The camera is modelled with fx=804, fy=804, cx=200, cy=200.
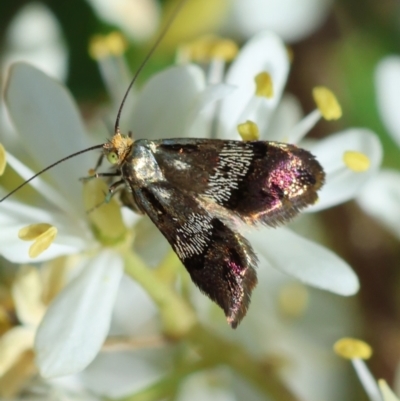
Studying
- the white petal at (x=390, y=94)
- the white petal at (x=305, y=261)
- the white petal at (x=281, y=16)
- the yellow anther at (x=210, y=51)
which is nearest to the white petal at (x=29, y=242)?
the white petal at (x=305, y=261)

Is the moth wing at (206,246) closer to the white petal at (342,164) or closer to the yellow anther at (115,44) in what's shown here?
the white petal at (342,164)

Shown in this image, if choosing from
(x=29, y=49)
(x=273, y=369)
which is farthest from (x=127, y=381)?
(x=29, y=49)

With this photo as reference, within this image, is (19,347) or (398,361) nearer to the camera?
(19,347)

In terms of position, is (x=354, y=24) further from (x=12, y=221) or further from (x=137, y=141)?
(x=12, y=221)

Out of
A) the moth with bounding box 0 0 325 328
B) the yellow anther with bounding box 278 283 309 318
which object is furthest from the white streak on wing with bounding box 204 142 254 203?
the yellow anther with bounding box 278 283 309 318

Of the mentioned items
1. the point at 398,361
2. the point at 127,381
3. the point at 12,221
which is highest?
the point at 12,221
